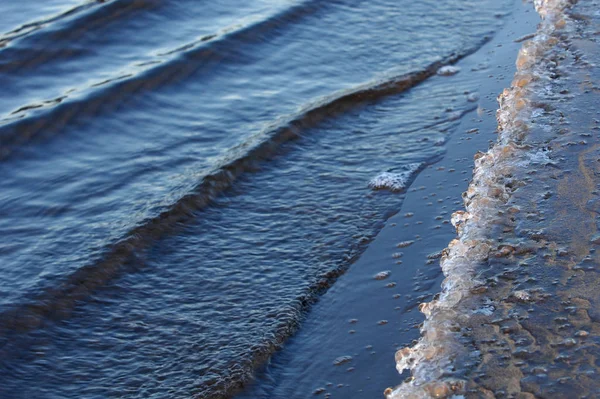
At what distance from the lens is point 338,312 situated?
13.7 ft

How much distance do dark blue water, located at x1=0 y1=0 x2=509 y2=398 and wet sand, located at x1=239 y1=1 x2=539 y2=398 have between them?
12 centimetres

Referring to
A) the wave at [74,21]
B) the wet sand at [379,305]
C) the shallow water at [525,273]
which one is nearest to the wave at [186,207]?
the wet sand at [379,305]

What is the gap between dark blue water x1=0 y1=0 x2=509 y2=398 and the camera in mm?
4098

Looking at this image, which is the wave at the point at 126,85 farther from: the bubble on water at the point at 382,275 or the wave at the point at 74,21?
the bubble on water at the point at 382,275

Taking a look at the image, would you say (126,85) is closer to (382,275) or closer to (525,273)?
(382,275)

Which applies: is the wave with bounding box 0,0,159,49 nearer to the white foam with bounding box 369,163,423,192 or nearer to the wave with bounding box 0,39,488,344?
the wave with bounding box 0,39,488,344

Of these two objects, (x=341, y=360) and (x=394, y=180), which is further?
(x=394, y=180)

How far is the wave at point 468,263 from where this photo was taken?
10.2ft

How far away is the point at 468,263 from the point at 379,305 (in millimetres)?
560

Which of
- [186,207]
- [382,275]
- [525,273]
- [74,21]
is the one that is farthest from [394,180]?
[74,21]

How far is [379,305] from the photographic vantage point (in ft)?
13.6

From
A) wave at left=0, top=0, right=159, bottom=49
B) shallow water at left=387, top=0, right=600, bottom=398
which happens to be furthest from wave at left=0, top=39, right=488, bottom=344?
wave at left=0, top=0, right=159, bottom=49

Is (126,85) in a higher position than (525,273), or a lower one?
higher

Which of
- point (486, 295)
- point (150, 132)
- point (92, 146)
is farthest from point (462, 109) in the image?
point (486, 295)
